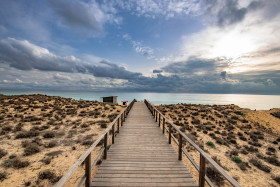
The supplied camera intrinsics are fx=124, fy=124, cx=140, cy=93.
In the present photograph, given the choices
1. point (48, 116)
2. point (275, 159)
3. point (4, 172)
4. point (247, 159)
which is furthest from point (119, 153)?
point (48, 116)

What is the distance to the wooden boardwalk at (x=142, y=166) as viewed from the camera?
364 centimetres

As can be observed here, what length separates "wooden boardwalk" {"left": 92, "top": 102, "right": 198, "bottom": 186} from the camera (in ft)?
12.0

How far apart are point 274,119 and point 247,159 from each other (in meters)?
15.9

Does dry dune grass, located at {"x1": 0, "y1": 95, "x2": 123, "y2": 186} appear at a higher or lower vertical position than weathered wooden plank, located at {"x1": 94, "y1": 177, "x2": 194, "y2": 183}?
lower

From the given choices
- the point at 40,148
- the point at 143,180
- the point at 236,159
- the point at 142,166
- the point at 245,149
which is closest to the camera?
the point at 143,180

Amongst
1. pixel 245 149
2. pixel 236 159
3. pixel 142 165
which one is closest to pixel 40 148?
pixel 142 165

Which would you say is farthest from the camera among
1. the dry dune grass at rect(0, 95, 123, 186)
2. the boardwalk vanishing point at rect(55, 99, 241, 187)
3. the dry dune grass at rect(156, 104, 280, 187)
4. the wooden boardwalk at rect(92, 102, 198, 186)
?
the dry dune grass at rect(156, 104, 280, 187)

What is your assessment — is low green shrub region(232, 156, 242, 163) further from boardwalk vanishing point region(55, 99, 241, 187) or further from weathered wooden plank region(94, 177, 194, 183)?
weathered wooden plank region(94, 177, 194, 183)

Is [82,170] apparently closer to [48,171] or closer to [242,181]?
[48,171]

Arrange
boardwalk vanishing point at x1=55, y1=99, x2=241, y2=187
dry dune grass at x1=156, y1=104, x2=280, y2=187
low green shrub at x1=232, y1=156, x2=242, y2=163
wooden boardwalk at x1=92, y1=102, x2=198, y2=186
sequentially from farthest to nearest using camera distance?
low green shrub at x1=232, y1=156, x2=242, y2=163, dry dune grass at x1=156, y1=104, x2=280, y2=187, wooden boardwalk at x1=92, y1=102, x2=198, y2=186, boardwalk vanishing point at x1=55, y1=99, x2=241, y2=187

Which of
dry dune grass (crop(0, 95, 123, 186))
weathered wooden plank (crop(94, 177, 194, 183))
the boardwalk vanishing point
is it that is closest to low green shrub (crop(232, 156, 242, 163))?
the boardwalk vanishing point

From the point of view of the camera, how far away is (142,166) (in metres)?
4.37

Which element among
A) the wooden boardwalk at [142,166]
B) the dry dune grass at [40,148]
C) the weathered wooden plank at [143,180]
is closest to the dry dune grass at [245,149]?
the wooden boardwalk at [142,166]

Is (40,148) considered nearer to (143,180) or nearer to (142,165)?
(142,165)
